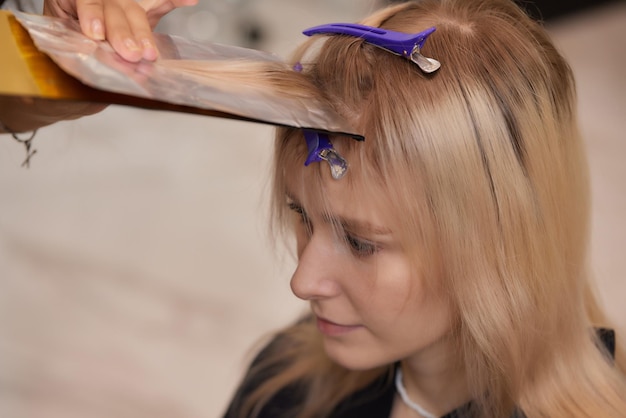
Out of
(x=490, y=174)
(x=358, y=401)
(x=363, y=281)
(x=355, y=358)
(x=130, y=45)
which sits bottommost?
(x=358, y=401)

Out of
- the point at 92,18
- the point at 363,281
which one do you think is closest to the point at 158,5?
the point at 92,18

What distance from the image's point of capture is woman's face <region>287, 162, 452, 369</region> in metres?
0.81

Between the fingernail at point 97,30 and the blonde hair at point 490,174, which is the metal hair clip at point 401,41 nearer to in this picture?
the blonde hair at point 490,174

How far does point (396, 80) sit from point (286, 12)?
250cm

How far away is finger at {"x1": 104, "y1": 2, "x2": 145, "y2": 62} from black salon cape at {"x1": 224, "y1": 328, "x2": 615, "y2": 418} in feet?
1.93

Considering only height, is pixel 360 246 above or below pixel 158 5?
below

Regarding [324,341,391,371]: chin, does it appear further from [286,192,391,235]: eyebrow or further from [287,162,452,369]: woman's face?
[286,192,391,235]: eyebrow

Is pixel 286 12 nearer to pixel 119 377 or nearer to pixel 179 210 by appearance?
pixel 179 210

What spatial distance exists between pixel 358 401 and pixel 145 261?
3.40ft

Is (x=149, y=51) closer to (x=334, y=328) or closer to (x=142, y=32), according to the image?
(x=142, y=32)

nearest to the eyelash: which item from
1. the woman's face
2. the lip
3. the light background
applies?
the woman's face

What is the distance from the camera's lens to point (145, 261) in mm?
1983

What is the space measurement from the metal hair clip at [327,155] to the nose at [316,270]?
82 millimetres

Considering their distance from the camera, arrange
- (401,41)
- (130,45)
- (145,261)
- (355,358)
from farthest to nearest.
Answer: (145,261), (355,358), (401,41), (130,45)
